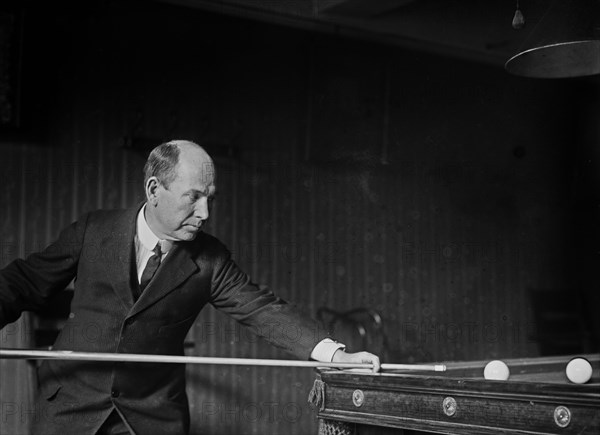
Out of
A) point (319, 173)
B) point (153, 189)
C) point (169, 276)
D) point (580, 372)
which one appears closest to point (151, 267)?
point (169, 276)

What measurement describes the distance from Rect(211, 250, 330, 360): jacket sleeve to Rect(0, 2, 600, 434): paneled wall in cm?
137

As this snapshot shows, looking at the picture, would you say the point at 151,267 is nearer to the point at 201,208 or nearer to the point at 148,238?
the point at 148,238

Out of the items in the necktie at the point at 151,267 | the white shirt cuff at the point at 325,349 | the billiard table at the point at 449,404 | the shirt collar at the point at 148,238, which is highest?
the shirt collar at the point at 148,238

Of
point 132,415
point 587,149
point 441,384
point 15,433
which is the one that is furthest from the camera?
point 587,149

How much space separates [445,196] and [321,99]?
1.42 meters

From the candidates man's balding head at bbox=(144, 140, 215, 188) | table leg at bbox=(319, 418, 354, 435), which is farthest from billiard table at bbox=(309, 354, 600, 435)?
man's balding head at bbox=(144, 140, 215, 188)

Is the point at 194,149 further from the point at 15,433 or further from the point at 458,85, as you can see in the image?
the point at 458,85

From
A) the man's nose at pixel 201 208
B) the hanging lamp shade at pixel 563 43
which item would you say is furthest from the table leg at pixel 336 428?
the hanging lamp shade at pixel 563 43

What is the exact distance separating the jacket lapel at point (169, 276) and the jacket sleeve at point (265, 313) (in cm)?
14

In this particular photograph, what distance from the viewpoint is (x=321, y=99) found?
5664 millimetres

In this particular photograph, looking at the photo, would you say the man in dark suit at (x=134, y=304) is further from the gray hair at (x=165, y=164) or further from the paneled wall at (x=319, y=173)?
the paneled wall at (x=319, y=173)

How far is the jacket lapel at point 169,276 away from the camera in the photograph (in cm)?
282

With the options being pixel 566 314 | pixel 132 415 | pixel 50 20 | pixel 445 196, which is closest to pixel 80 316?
pixel 132 415

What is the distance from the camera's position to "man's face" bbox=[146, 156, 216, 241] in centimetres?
284
